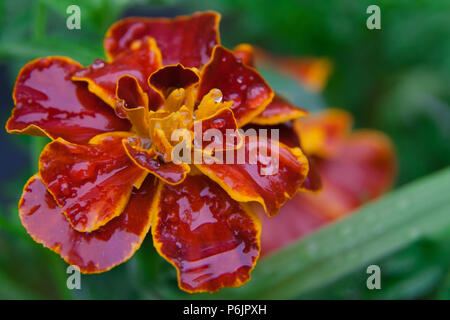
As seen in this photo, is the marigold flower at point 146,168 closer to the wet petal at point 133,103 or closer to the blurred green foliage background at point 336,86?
the wet petal at point 133,103

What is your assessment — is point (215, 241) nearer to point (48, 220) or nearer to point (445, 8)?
point (48, 220)

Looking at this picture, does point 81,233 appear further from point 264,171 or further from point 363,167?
point 363,167

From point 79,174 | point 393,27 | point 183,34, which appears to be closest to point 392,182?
point 393,27

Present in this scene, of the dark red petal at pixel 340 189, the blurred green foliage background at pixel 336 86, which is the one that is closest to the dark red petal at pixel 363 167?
the dark red petal at pixel 340 189

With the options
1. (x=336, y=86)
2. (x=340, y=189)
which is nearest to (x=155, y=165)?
(x=340, y=189)

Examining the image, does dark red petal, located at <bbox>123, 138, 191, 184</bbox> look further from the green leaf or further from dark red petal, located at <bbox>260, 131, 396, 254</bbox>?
dark red petal, located at <bbox>260, 131, 396, 254</bbox>

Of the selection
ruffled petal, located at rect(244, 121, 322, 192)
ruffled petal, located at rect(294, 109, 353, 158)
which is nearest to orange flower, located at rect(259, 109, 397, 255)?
ruffled petal, located at rect(294, 109, 353, 158)

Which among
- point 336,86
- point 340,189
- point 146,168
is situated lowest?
point 340,189
